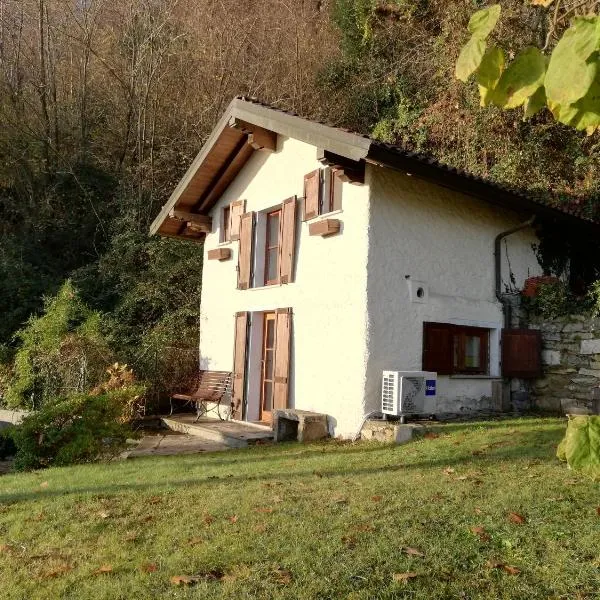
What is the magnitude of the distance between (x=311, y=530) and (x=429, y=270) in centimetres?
617

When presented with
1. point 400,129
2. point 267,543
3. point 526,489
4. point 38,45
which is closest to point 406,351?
point 526,489

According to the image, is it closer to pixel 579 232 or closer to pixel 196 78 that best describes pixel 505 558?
pixel 579 232

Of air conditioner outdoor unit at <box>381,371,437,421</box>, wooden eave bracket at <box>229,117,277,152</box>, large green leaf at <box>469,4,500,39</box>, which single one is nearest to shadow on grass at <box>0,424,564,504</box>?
air conditioner outdoor unit at <box>381,371,437,421</box>

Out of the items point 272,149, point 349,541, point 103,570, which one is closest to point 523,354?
point 272,149

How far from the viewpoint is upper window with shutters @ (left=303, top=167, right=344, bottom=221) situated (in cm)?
959

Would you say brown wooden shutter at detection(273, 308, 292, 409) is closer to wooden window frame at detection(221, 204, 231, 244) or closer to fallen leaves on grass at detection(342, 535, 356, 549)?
wooden window frame at detection(221, 204, 231, 244)

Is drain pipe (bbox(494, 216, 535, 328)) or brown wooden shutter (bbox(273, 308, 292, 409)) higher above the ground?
drain pipe (bbox(494, 216, 535, 328))

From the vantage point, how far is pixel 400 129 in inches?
635

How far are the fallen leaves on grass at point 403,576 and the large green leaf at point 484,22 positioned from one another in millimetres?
2857

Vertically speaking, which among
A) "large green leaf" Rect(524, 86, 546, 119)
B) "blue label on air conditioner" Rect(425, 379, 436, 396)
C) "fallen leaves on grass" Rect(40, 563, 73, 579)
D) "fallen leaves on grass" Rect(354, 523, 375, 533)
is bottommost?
"fallen leaves on grass" Rect(40, 563, 73, 579)

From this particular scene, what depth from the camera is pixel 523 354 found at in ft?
34.0

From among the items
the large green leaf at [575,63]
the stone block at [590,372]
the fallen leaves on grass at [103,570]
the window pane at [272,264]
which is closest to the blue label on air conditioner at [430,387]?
the stone block at [590,372]

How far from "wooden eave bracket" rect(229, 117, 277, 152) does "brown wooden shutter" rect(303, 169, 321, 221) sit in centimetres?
134

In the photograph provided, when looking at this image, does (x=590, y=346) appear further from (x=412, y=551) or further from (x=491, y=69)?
(x=491, y=69)
